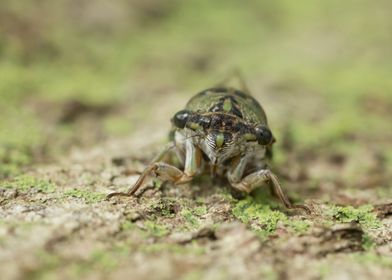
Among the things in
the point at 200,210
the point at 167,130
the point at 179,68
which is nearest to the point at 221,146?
the point at 200,210

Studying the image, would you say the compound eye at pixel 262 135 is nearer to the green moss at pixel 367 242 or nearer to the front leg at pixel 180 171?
the front leg at pixel 180 171

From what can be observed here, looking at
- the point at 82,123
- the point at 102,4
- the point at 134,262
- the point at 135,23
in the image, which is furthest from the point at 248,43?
the point at 134,262

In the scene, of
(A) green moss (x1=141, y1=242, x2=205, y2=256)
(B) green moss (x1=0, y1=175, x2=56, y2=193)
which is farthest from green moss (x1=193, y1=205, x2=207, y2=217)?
(B) green moss (x1=0, y1=175, x2=56, y2=193)

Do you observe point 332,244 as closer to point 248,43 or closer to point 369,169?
point 369,169

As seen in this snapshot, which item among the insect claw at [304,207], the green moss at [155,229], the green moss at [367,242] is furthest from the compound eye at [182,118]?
the green moss at [367,242]

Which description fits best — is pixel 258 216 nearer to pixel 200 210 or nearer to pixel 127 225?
pixel 200 210

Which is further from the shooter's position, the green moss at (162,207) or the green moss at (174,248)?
the green moss at (162,207)
